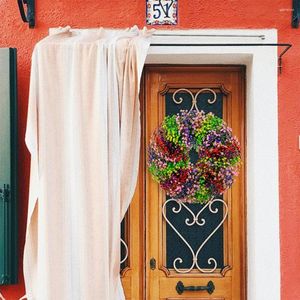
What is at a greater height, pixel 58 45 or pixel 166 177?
pixel 58 45

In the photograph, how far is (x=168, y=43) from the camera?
4090mm

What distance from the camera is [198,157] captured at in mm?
4246

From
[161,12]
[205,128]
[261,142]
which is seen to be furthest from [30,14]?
[261,142]

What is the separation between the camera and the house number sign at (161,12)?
4160mm

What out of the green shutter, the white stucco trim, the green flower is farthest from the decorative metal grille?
the green shutter

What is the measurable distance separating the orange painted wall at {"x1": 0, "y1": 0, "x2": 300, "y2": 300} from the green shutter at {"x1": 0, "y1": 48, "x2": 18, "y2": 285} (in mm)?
198

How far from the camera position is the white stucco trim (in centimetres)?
405

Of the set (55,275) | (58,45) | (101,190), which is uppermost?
(58,45)

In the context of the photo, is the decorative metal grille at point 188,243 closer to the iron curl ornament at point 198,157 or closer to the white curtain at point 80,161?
the iron curl ornament at point 198,157

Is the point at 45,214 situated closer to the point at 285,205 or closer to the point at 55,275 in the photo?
the point at 55,275

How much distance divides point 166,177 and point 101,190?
1.94ft

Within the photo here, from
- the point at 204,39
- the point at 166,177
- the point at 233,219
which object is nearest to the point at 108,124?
the point at 166,177

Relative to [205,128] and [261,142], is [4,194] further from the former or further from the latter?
[261,142]

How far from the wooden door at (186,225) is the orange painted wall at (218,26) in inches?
14.9
